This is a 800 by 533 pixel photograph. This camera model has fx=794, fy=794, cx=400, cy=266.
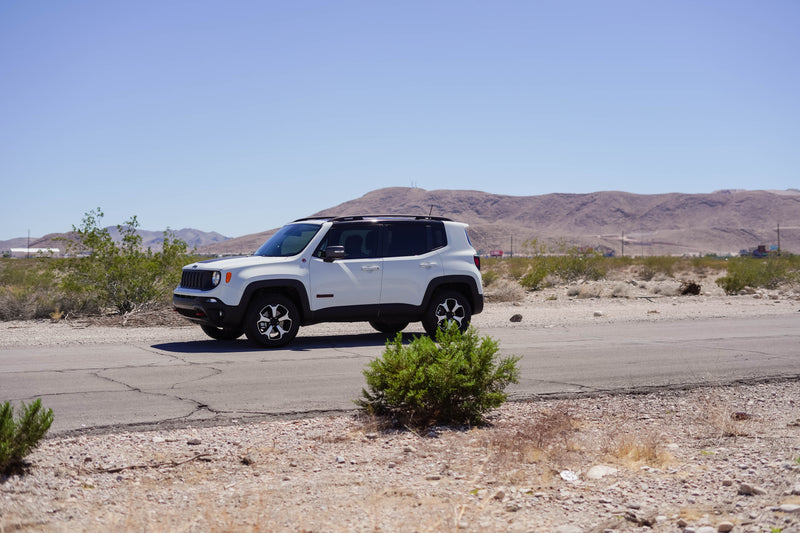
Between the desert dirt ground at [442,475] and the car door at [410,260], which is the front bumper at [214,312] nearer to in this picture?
the car door at [410,260]

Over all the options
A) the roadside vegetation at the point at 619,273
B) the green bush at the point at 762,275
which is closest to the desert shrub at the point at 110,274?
the roadside vegetation at the point at 619,273

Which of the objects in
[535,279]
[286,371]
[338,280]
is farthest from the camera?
[535,279]

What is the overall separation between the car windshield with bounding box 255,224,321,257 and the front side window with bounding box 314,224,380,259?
31 centimetres

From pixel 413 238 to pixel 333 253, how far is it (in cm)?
187

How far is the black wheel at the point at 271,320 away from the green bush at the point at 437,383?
5.38 meters

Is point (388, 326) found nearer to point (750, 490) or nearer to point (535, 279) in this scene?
point (750, 490)

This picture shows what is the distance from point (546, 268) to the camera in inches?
1449

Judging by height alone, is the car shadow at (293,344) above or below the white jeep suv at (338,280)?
below

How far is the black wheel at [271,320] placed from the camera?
13070 millimetres

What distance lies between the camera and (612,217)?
554ft

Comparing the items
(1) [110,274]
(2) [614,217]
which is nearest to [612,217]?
(2) [614,217]

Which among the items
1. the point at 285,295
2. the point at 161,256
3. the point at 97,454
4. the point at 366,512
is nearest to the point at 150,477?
the point at 97,454

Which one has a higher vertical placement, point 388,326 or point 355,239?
point 355,239

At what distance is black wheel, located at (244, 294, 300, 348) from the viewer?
13.1 metres
